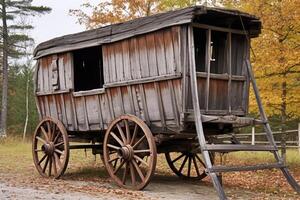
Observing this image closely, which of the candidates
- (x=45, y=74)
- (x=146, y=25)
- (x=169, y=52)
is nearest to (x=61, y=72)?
(x=45, y=74)

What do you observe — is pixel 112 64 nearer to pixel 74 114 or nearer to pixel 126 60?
pixel 126 60

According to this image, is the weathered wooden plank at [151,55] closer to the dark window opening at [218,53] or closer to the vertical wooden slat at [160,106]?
the vertical wooden slat at [160,106]

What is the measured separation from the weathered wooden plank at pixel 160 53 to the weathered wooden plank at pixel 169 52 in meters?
0.10

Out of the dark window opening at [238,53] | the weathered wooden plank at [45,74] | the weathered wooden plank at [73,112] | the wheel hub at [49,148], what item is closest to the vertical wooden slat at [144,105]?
the dark window opening at [238,53]

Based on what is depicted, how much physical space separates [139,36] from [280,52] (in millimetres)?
4984

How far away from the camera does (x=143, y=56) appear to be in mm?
11172

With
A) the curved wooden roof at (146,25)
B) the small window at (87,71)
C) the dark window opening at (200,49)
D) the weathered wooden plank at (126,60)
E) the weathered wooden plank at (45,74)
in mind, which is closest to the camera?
the curved wooden roof at (146,25)

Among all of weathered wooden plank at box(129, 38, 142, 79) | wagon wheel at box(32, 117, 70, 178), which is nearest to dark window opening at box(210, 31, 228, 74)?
weathered wooden plank at box(129, 38, 142, 79)

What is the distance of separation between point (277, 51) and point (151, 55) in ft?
16.0

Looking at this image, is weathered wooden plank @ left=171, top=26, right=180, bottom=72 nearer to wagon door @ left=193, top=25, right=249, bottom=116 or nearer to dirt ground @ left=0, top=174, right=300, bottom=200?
wagon door @ left=193, top=25, right=249, bottom=116

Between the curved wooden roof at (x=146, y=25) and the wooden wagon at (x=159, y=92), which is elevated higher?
the curved wooden roof at (x=146, y=25)

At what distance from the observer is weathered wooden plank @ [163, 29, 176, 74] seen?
10.4 metres

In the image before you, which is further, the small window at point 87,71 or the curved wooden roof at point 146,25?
the small window at point 87,71

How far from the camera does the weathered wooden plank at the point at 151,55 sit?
1091 cm
